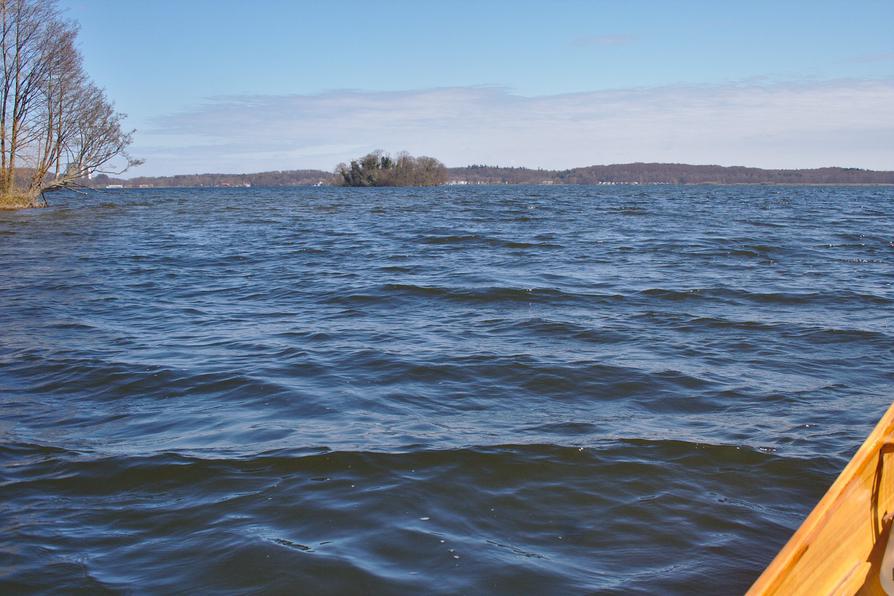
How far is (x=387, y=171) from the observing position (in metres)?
120

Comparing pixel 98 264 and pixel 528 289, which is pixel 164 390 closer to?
pixel 528 289

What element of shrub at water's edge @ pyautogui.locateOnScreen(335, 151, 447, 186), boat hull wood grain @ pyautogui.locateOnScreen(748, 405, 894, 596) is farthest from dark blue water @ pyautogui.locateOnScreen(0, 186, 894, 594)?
shrub at water's edge @ pyautogui.locateOnScreen(335, 151, 447, 186)

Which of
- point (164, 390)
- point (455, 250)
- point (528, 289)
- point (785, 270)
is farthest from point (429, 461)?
point (455, 250)

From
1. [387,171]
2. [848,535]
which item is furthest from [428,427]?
[387,171]

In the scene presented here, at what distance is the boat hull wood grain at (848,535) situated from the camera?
86.7 inches

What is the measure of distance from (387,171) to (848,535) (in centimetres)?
11994

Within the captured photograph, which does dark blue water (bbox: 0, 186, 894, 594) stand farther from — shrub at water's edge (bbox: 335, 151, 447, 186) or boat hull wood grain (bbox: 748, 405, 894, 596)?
shrub at water's edge (bbox: 335, 151, 447, 186)

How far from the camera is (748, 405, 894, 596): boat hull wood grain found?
2.20 meters

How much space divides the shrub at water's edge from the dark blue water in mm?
107781

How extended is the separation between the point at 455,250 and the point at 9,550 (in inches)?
594

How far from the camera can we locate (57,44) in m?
34.2

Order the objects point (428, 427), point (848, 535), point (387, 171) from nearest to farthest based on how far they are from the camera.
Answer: point (848, 535) → point (428, 427) → point (387, 171)

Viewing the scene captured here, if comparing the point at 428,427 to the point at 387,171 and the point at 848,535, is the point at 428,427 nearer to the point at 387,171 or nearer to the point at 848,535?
the point at 848,535

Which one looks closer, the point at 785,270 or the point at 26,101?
the point at 785,270
